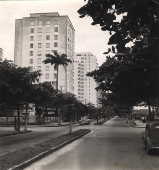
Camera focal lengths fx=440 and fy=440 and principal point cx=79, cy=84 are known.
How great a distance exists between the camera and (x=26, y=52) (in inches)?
6826

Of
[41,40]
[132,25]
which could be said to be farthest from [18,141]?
[41,40]

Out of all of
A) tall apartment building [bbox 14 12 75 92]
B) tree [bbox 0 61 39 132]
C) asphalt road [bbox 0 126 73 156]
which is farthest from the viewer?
tall apartment building [bbox 14 12 75 92]

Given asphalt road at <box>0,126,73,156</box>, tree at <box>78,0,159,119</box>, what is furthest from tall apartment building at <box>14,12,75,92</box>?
tree at <box>78,0,159,119</box>

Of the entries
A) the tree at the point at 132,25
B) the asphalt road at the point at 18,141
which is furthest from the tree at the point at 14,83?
the tree at the point at 132,25

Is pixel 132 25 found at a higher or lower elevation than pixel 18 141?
higher

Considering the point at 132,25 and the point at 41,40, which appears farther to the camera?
the point at 41,40

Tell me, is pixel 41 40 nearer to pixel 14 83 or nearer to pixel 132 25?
pixel 14 83

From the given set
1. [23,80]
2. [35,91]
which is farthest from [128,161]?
[35,91]

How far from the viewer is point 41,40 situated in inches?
6826

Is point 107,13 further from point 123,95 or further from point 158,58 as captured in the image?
point 123,95

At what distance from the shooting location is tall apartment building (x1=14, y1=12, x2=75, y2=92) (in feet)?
560

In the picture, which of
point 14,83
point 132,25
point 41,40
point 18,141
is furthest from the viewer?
point 41,40

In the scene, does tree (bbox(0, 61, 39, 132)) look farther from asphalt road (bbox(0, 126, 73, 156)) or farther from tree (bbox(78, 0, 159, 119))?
tree (bbox(78, 0, 159, 119))

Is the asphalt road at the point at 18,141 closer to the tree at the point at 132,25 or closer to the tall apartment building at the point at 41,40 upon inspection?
the tree at the point at 132,25
